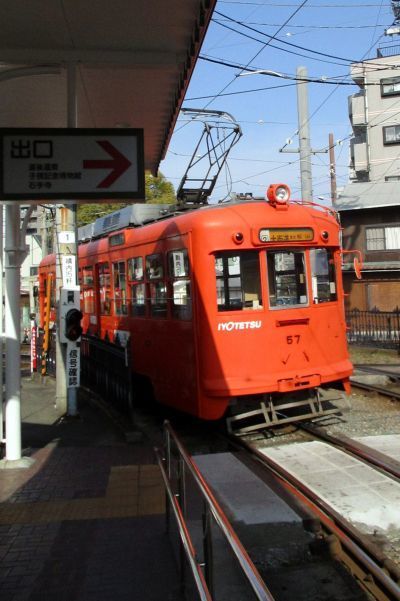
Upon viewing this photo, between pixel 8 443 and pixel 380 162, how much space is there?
114 ft

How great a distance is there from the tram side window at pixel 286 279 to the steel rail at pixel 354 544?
2086mm

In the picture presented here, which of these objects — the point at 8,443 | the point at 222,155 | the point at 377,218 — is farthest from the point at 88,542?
the point at 377,218

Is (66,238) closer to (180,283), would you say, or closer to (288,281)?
(180,283)

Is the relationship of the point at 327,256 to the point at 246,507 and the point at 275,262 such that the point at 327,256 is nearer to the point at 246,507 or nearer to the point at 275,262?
the point at 275,262

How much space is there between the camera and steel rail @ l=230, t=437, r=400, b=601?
A: 345 cm

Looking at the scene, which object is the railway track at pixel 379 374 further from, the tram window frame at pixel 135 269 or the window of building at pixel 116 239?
the window of building at pixel 116 239

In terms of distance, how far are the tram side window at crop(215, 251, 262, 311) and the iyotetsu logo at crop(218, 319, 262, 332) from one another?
0.18 metres

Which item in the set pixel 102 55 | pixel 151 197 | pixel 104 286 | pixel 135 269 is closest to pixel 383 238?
pixel 151 197

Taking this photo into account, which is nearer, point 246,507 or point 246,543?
point 246,543

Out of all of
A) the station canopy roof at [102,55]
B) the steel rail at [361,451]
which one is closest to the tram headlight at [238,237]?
the station canopy roof at [102,55]

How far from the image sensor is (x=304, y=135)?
14.2m

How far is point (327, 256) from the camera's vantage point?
25.5ft

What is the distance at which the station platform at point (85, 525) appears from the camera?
3.46 meters

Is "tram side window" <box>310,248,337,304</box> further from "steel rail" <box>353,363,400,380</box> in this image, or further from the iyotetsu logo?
"steel rail" <box>353,363,400,380</box>
